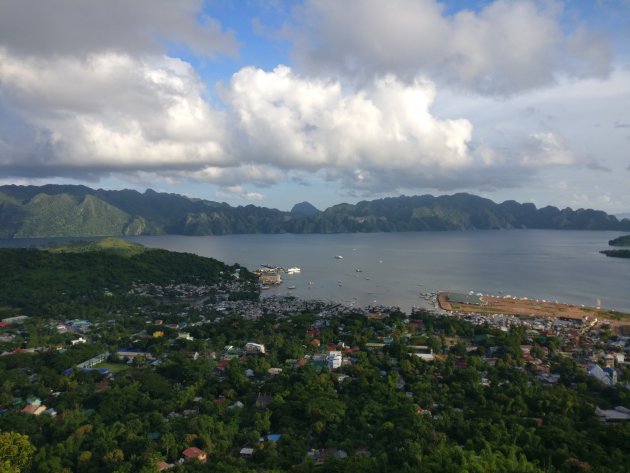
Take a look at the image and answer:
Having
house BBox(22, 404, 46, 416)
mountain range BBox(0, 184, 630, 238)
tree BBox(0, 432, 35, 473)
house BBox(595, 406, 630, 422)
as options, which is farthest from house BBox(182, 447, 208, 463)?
mountain range BBox(0, 184, 630, 238)

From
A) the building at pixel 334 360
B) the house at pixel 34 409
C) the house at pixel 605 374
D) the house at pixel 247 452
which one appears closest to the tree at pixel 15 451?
the house at pixel 34 409

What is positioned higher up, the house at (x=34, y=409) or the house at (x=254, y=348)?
the house at (x=254, y=348)

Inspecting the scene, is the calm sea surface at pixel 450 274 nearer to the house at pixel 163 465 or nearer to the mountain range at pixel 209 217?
the house at pixel 163 465

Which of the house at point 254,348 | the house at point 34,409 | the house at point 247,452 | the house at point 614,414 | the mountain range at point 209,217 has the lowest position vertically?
the house at point 34,409

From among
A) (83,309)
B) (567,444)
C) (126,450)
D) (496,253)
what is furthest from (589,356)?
(496,253)

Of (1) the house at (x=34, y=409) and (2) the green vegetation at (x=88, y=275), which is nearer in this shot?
(1) the house at (x=34, y=409)

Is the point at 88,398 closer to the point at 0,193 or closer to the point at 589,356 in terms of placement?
the point at 589,356
